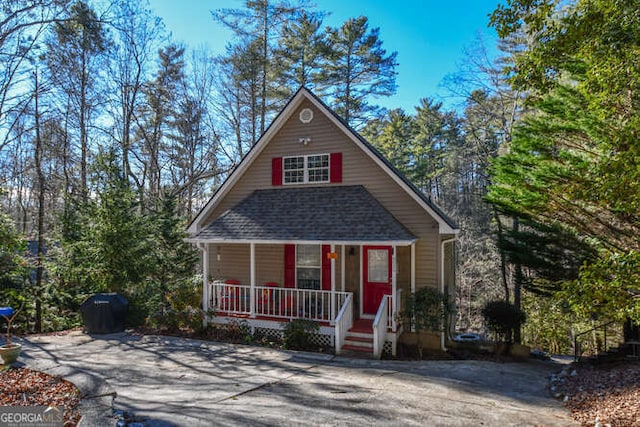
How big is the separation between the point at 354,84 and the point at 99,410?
22968 mm

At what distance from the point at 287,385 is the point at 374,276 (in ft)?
16.6

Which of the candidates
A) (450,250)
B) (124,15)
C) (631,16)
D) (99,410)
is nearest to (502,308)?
(450,250)

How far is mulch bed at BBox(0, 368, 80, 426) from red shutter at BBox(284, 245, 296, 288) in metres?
6.64

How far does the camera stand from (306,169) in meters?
12.3

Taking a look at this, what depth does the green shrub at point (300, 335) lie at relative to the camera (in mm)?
9367

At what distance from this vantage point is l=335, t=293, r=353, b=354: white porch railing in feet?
29.5

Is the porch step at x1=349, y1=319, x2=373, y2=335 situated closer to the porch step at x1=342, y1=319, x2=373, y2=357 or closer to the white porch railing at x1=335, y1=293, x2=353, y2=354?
the porch step at x1=342, y1=319, x2=373, y2=357

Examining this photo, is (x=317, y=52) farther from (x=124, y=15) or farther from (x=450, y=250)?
(x=450, y=250)

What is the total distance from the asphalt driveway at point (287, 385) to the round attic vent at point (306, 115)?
289 inches

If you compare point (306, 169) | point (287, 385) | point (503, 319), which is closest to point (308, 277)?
point (306, 169)

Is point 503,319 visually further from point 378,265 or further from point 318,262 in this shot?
point 318,262

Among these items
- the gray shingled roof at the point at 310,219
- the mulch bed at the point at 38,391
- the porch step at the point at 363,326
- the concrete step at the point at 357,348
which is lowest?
the concrete step at the point at 357,348

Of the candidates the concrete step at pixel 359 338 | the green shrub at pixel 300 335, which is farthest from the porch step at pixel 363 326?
the green shrub at pixel 300 335

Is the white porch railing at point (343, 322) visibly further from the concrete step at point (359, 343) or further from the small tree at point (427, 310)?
the small tree at point (427, 310)
